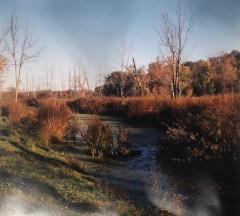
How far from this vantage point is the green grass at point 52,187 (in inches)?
231

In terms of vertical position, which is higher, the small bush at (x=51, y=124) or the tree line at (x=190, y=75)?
the tree line at (x=190, y=75)

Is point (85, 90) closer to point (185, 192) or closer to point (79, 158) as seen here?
point (79, 158)

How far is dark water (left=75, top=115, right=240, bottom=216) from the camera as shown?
6.98m

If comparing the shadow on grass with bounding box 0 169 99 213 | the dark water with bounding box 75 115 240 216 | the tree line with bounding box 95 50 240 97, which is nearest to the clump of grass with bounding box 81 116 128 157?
the dark water with bounding box 75 115 240 216

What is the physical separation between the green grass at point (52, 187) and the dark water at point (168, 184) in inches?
29.3

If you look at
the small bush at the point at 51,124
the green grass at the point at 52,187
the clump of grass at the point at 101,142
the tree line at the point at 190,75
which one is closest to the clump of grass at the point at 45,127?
the small bush at the point at 51,124

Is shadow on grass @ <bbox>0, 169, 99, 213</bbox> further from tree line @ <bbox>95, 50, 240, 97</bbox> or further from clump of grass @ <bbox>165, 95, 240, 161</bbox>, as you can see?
tree line @ <bbox>95, 50, 240, 97</bbox>

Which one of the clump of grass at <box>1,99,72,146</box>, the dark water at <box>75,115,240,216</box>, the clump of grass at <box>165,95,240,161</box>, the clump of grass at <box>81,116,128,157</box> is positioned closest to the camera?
the dark water at <box>75,115,240,216</box>

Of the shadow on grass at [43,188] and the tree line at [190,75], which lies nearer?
the shadow on grass at [43,188]

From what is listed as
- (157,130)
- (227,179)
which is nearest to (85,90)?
(157,130)

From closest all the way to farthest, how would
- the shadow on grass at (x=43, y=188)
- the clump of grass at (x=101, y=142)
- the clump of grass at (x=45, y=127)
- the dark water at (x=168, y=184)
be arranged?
the shadow on grass at (x=43, y=188) → the dark water at (x=168, y=184) → the clump of grass at (x=101, y=142) → the clump of grass at (x=45, y=127)

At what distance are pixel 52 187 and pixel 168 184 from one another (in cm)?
297

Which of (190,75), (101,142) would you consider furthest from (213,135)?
(190,75)

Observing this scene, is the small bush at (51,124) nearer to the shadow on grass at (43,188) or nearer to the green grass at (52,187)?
the green grass at (52,187)
